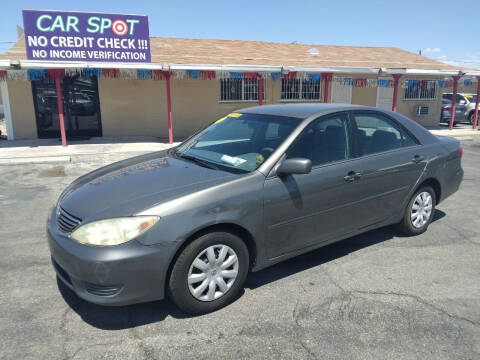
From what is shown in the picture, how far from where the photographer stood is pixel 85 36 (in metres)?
11.4

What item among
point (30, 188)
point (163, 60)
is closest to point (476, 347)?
point (30, 188)

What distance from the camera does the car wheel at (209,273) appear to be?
2846mm

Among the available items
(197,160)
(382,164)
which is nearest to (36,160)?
(197,160)

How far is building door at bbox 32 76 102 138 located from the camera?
1320 cm

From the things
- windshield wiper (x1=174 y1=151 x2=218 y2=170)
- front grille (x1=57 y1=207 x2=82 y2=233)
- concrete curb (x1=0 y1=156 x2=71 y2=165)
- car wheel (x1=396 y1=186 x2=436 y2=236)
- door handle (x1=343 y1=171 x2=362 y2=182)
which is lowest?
concrete curb (x1=0 y1=156 x2=71 y2=165)

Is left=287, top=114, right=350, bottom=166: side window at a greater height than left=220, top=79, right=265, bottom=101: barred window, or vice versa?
left=220, top=79, right=265, bottom=101: barred window

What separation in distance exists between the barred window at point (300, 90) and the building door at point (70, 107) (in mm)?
7578

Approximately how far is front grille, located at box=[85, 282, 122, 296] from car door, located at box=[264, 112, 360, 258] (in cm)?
126

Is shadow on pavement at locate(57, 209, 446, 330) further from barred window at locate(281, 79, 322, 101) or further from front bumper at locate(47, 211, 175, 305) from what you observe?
barred window at locate(281, 79, 322, 101)

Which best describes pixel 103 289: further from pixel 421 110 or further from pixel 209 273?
pixel 421 110

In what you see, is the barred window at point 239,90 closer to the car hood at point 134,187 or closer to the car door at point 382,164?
the car door at point 382,164

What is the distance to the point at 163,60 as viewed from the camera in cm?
1342

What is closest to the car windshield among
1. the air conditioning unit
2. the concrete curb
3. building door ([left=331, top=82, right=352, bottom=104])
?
the concrete curb

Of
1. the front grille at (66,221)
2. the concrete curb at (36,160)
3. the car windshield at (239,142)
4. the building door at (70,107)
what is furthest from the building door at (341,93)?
the front grille at (66,221)
